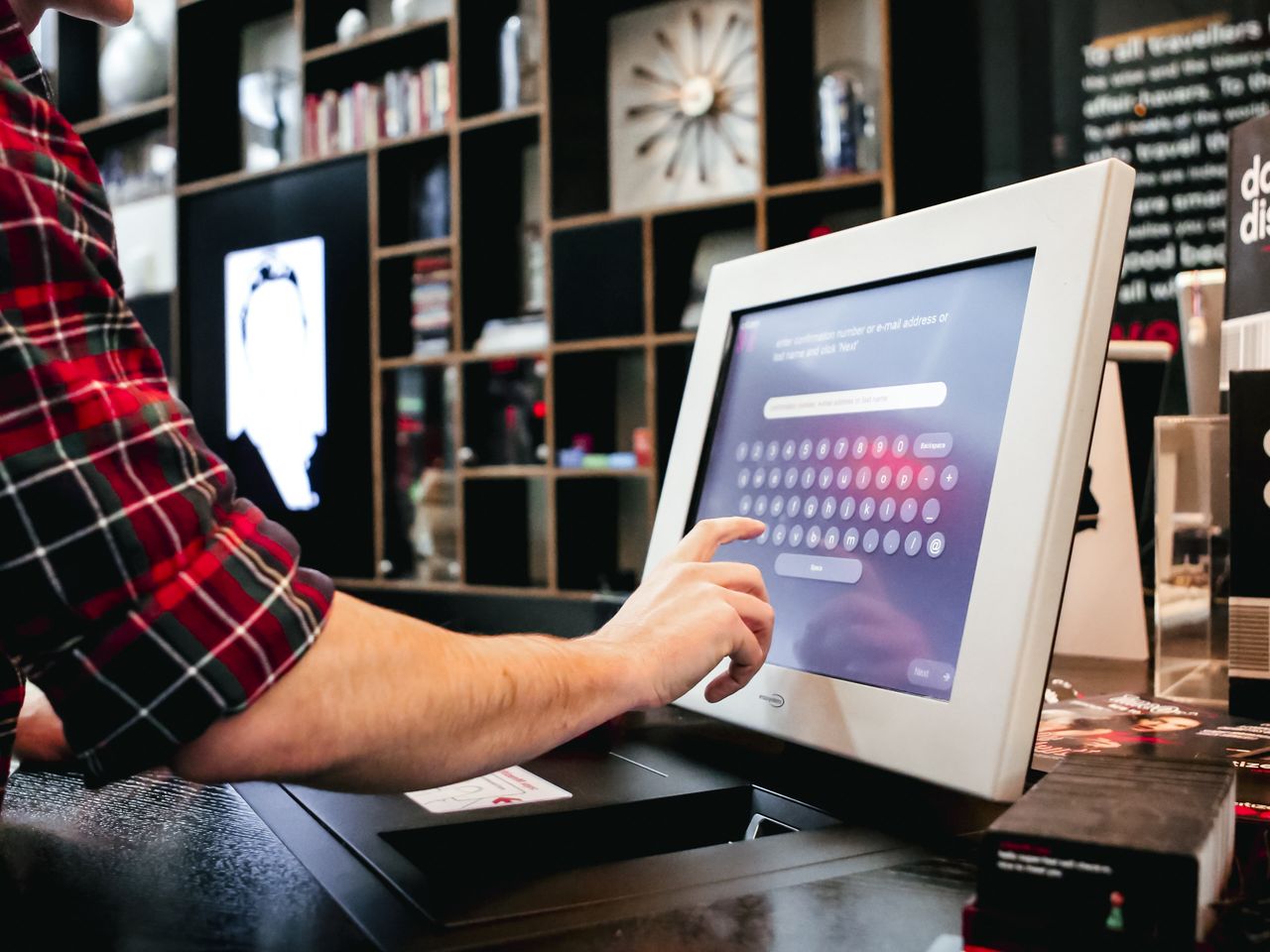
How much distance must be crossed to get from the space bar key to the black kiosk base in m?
0.15

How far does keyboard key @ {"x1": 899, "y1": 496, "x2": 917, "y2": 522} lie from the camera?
2.60 feet

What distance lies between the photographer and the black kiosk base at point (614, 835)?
0.61 meters

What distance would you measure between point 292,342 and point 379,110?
35.5 inches

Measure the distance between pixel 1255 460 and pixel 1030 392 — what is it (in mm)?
367

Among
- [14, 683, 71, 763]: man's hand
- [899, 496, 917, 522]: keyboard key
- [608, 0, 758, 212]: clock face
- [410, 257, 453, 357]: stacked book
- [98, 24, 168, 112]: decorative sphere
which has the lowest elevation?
[14, 683, 71, 763]: man's hand

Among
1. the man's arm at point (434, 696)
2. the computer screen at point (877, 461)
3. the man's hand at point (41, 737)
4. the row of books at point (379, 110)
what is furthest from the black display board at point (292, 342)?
the man's arm at point (434, 696)

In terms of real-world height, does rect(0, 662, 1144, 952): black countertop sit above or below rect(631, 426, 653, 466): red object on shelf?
below

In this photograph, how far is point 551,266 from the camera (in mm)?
3475

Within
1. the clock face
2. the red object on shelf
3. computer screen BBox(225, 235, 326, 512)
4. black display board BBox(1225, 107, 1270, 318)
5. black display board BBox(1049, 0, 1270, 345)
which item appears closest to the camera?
black display board BBox(1225, 107, 1270, 318)

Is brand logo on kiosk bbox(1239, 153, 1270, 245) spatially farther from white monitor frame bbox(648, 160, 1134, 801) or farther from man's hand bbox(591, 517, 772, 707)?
man's hand bbox(591, 517, 772, 707)

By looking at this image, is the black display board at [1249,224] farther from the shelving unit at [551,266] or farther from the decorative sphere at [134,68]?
the decorative sphere at [134,68]

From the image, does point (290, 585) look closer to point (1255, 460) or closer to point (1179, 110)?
point (1255, 460)

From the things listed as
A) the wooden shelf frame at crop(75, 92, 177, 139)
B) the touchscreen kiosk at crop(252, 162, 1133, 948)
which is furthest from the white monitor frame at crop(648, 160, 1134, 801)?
the wooden shelf frame at crop(75, 92, 177, 139)

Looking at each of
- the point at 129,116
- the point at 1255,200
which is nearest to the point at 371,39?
the point at 129,116
